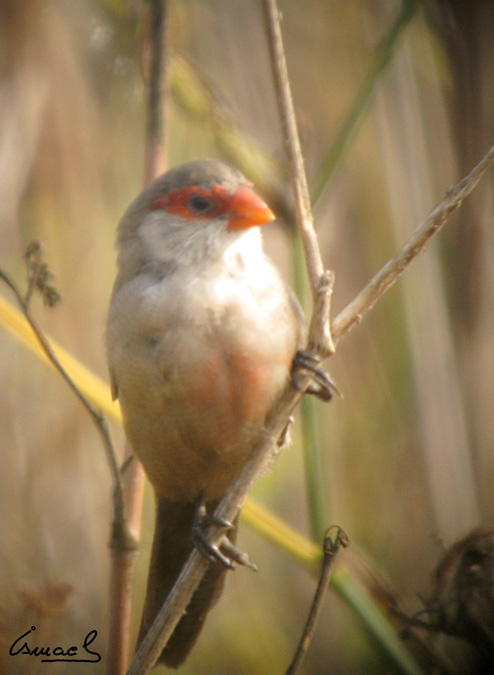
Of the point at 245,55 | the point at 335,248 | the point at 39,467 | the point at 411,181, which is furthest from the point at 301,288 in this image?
the point at 39,467

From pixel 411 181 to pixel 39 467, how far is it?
125 cm

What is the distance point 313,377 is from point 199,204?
486mm

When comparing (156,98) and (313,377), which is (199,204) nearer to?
(156,98)

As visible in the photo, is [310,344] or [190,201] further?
[190,201]

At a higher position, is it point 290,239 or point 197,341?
point 290,239

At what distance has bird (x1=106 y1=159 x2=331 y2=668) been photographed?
1393 millimetres

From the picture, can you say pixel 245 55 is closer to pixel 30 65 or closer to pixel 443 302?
pixel 30 65

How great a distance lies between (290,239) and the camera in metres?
1.71

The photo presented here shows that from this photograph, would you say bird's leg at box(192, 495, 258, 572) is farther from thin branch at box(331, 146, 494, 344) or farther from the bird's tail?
thin branch at box(331, 146, 494, 344)

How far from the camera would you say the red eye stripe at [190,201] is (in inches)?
59.9

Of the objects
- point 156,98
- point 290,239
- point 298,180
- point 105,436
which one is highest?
point 156,98
